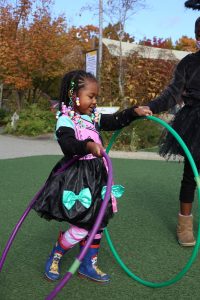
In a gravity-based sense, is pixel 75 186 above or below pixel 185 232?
above

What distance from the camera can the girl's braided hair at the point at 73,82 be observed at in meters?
2.88

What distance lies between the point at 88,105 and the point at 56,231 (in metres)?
A: 1.68

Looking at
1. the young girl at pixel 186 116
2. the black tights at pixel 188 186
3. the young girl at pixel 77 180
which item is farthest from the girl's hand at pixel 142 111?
the black tights at pixel 188 186

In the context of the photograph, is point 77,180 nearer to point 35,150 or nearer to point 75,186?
point 75,186

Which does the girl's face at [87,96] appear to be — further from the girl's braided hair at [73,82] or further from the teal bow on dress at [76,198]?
the teal bow on dress at [76,198]

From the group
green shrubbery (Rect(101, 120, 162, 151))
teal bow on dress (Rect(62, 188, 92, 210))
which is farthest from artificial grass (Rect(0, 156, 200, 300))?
green shrubbery (Rect(101, 120, 162, 151))

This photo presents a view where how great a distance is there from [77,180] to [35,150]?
27.6ft

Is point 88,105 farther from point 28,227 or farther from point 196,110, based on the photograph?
point 28,227

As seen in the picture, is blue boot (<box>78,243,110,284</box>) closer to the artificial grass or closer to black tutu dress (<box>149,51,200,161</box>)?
the artificial grass

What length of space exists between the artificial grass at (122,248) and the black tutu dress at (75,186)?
0.49 m

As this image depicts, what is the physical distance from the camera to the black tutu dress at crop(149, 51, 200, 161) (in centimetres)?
354

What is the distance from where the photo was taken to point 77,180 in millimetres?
2799

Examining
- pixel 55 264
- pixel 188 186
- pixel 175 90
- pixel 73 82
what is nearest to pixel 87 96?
pixel 73 82

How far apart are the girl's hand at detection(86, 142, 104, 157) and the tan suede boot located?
5.32 ft
